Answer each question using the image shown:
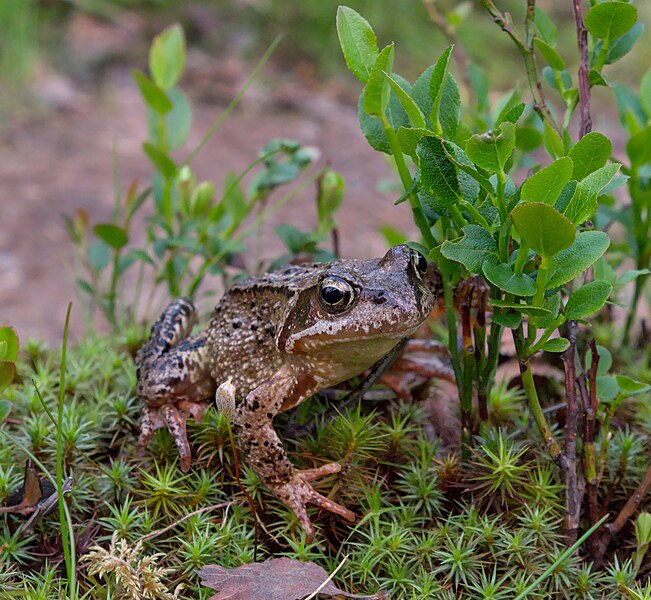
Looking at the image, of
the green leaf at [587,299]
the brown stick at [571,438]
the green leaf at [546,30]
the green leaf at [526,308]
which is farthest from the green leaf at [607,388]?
the green leaf at [546,30]

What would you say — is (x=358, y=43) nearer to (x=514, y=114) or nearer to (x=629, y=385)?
(x=514, y=114)

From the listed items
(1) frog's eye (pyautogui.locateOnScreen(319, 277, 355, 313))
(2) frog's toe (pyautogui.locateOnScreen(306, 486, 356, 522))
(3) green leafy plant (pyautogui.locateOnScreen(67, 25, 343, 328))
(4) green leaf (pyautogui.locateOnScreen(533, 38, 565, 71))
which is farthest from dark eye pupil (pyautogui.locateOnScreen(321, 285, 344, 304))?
(4) green leaf (pyautogui.locateOnScreen(533, 38, 565, 71))

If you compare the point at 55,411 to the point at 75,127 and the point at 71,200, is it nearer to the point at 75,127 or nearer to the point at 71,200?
the point at 71,200

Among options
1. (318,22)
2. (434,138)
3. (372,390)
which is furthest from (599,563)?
(318,22)

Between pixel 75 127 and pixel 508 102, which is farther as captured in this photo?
pixel 75 127

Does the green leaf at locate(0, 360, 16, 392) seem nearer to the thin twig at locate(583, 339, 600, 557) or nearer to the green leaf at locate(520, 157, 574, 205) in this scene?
the green leaf at locate(520, 157, 574, 205)
